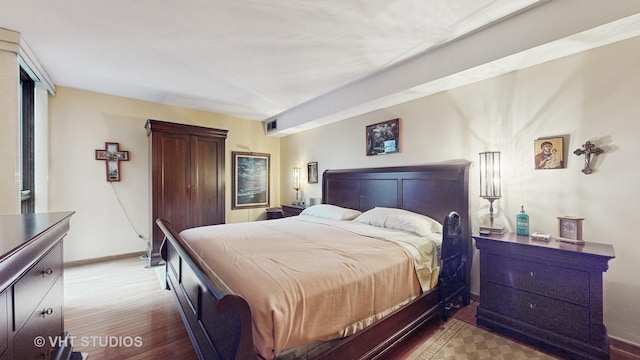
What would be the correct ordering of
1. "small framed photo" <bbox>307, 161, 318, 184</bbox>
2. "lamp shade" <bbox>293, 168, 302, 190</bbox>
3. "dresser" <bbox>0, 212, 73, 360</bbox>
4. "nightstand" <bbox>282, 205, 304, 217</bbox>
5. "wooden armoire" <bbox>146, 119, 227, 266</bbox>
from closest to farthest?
"dresser" <bbox>0, 212, 73, 360</bbox> < "wooden armoire" <bbox>146, 119, 227, 266</bbox> < "nightstand" <bbox>282, 205, 304, 217</bbox> < "small framed photo" <bbox>307, 161, 318, 184</bbox> < "lamp shade" <bbox>293, 168, 302, 190</bbox>

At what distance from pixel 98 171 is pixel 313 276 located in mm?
4287

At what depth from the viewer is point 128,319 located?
2371 mm

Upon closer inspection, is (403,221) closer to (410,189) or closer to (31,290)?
(410,189)

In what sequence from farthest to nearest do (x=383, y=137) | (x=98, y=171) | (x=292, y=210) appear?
(x=292, y=210), (x=98, y=171), (x=383, y=137)

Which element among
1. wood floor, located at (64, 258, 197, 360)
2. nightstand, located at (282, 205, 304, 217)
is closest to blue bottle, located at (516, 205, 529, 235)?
wood floor, located at (64, 258, 197, 360)

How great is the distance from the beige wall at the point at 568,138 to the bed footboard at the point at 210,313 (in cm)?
263

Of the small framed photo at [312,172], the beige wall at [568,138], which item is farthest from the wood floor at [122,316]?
the beige wall at [568,138]

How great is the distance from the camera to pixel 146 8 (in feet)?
6.59

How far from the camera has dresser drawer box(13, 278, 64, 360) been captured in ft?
3.32

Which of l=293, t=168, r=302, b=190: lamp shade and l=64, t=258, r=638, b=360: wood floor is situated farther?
l=293, t=168, r=302, b=190: lamp shade

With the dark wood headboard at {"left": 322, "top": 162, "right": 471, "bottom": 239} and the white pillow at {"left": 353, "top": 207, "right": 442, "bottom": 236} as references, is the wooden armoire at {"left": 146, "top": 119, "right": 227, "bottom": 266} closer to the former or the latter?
the dark wood headboard at {"left": 322, "top": 162, "right": 471, "bottom": 239}

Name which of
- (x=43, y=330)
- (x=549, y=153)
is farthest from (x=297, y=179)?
(x=43, y=330)

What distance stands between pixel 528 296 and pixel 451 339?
2.33 ft

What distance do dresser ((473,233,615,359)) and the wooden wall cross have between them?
23.9 inches
